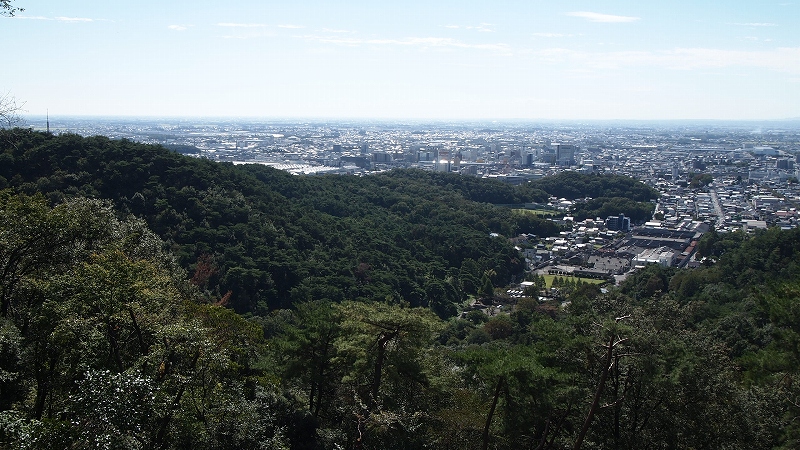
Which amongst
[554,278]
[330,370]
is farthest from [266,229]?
[330,370]

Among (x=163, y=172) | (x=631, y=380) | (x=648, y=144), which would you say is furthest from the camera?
(x=648, y=144)

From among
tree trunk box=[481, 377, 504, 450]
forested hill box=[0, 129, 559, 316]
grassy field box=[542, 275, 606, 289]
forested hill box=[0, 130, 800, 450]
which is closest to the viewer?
forested hill box=[0, 130, 800, 450]

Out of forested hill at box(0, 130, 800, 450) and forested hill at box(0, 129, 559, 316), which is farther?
forested hill at box(0, 129, 559, 316)

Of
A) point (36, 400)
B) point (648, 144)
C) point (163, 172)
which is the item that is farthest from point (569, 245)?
point (648, 144)

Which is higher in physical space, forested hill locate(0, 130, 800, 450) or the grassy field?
forested hill locate(0, 130, 800, 450)

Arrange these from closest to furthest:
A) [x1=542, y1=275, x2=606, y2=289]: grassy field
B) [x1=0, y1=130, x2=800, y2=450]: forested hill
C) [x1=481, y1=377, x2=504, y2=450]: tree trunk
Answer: [x1=0, y1=130, x2=800, y2=450]: forested hill
[x1=481, y1=377, x2=504, y2=450]: tree trunk
[x1=542, y1=275, x2=606, y2=289]: grassy field

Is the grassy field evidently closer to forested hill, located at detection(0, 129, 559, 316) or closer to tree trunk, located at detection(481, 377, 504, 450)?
forested hill, located at detection(0, 129, 559, 316)

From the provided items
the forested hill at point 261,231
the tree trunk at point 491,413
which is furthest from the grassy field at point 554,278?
the tree trunk at point 491,413

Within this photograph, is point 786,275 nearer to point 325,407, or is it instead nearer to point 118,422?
point 325,407

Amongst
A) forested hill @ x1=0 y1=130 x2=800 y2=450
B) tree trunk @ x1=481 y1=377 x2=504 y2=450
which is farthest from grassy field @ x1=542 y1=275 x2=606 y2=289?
tree trunk @ x1=481 y1=377 x2=504 y2=450
